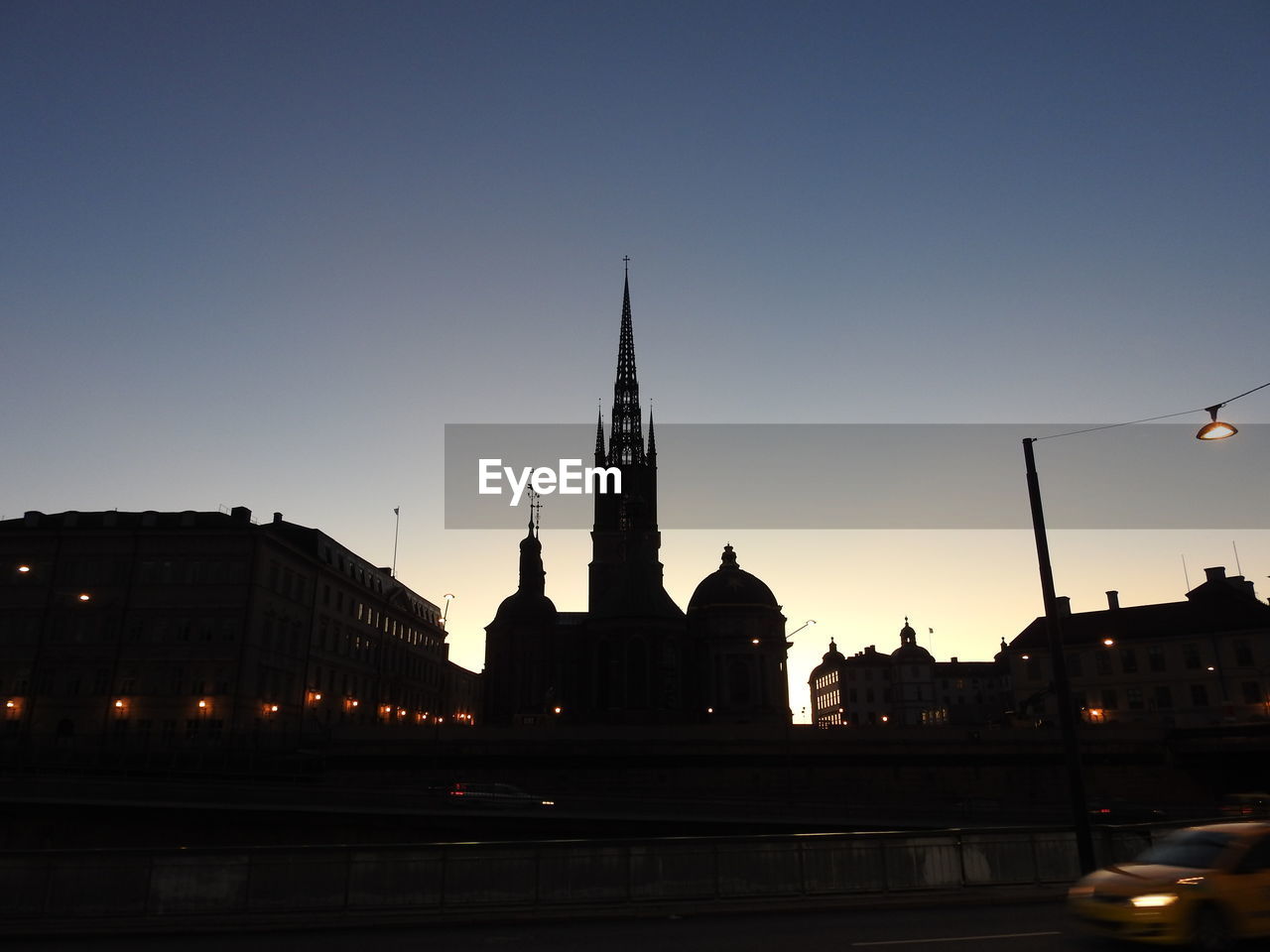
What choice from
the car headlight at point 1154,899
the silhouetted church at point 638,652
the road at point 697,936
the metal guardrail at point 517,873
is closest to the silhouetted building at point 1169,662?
the silhouetted church at point 638,652

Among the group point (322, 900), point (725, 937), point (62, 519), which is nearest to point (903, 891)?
point (725, 937)

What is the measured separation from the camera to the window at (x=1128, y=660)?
261 feet

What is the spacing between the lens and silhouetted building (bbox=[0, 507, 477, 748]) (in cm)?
6112

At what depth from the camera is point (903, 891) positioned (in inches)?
714

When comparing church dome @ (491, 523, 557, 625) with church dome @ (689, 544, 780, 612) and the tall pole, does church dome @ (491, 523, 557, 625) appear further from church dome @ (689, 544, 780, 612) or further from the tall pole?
the tall pole

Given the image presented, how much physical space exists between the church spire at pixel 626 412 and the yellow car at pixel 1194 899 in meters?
115

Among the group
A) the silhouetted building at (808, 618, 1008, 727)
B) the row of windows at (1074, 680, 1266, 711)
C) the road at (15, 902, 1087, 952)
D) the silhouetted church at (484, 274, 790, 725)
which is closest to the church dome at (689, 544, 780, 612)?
the silhouetted church at (484, 274, 790, 725)

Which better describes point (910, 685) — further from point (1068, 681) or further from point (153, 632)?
point (1068, 681)

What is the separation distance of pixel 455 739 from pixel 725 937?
164 feet

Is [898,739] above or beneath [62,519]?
beneath

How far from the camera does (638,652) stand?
9019 centimetres

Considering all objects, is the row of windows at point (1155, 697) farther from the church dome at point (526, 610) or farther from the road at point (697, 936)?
the road at point (697, 936)

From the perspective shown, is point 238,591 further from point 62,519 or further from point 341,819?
point 341,819

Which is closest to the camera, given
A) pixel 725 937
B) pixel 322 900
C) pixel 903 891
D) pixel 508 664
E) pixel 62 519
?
pixel 725 937
